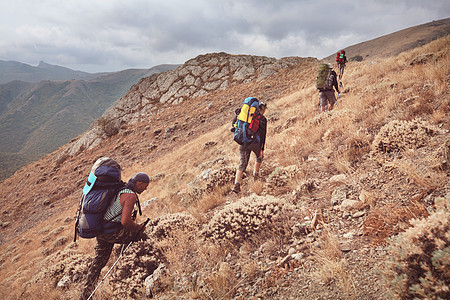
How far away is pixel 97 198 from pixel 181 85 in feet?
133

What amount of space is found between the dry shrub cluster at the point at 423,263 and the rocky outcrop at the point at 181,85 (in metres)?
34.8

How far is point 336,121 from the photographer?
7117 millimetres

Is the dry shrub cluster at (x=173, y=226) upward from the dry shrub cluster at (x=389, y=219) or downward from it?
downward

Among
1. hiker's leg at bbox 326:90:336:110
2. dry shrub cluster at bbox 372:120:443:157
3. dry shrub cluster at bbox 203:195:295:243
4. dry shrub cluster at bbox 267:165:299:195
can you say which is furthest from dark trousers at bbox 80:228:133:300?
hiker's leg at bbox 326:90:336:110

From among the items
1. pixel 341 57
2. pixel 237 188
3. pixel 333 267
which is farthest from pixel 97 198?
pixel 341 57

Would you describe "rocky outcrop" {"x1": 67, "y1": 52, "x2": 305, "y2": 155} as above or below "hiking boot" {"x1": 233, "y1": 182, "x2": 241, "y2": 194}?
above

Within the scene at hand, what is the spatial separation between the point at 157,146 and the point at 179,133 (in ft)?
9.56

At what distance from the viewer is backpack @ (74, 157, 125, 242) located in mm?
3309

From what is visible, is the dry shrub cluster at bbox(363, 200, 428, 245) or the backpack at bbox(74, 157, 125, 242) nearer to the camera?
the dry shrub cluster at bbox(363, 200, 428, 245)

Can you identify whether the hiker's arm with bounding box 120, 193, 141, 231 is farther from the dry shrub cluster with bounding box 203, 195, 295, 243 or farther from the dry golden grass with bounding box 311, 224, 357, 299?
the dry golden grass with bounding box 311, 224, 357, 299

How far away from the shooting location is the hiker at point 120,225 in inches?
138

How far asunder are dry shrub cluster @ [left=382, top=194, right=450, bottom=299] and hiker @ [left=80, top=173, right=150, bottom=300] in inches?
138

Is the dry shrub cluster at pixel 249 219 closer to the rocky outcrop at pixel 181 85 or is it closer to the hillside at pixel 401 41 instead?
the rocky outcrop at pixel 181 85

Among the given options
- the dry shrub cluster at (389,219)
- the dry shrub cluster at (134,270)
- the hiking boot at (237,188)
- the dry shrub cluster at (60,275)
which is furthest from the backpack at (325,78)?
the dry shrub cluster at (60,275)
